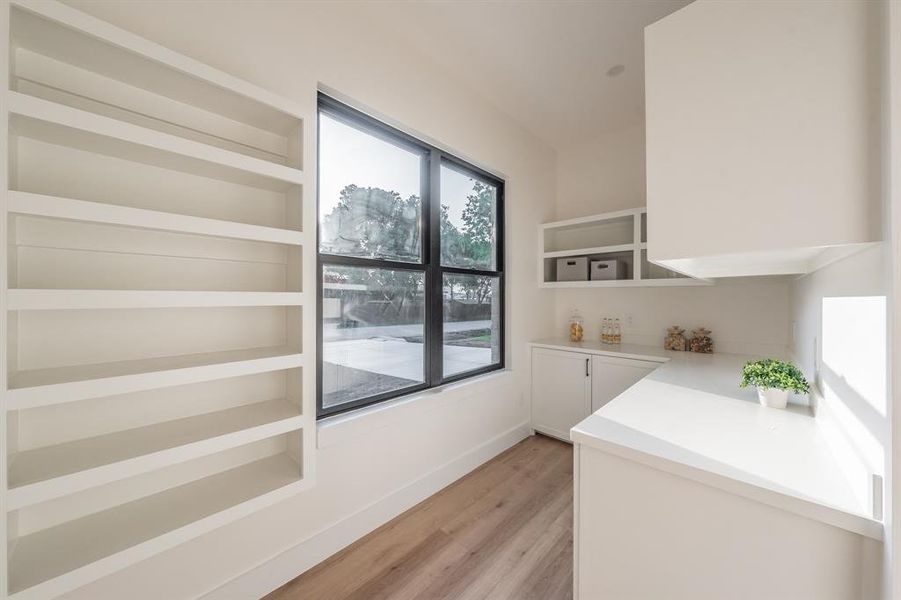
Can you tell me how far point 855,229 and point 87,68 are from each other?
2111mm

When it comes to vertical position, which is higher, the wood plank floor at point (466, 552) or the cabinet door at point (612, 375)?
the cabinet door at point (612, 375)

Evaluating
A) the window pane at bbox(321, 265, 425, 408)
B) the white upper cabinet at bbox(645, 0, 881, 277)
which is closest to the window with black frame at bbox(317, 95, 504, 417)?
the window pane at bbox(321, 265, 425, 408)

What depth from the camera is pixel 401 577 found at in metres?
1.59

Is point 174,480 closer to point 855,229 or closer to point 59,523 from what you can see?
point 59,523

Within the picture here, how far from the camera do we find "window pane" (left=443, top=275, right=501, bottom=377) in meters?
2.55

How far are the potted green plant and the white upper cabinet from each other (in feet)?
1.93

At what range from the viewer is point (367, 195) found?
201 cm

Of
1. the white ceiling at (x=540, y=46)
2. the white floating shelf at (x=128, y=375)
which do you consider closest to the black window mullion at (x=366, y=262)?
the white floating shelf at (x=128, y=375)

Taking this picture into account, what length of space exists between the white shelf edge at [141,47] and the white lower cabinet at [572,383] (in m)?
2.63

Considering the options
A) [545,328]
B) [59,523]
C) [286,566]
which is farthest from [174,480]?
[545,328]

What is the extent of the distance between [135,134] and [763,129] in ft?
5.40

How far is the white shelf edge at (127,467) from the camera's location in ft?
2.79

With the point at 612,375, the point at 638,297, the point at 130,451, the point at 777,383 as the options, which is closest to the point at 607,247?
the point at 638,297

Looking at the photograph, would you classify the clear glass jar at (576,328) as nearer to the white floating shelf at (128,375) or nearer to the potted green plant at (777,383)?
the potted green plant at (777,383)
